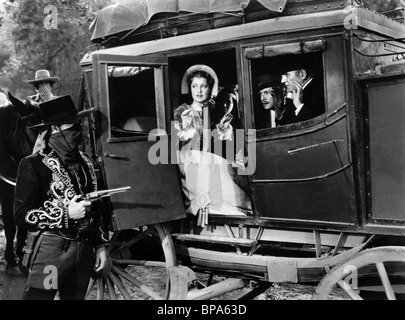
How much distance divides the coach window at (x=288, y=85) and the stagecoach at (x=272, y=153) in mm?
18

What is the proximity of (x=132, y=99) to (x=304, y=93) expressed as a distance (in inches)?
68.5

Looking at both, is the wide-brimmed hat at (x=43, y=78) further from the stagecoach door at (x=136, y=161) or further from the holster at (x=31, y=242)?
the holster at (x=31, y=242)

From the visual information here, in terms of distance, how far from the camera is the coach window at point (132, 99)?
4633 millimetres

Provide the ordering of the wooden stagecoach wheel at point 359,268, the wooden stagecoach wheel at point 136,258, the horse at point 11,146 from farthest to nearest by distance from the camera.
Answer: the horse at point 11,146 < the wooden stagecoach wheel at point 136,258 < the wooden stagecoach wheel at point 359,268

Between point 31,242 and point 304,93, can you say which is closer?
point 31,242

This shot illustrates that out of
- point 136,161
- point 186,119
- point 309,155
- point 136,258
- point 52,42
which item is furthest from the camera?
point 52,42

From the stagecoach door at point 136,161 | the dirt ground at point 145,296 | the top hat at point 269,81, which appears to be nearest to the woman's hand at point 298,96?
the top hat at point 269,81

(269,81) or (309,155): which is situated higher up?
(269,81)

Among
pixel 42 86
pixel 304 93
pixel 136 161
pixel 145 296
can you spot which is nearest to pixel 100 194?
pixel 136 161

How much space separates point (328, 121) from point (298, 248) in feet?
3.52

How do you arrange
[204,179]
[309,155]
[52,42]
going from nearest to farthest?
[309,155], [204,179], [52,42]

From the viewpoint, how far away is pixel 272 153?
380cm

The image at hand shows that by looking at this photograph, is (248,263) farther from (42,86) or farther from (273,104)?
(42,86)

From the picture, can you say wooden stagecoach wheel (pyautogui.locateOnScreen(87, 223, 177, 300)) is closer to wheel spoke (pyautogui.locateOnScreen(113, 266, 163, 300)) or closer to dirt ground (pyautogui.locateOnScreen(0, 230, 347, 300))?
wheel spoke (pyautogui.locateOnScreen(113, 266, 163, 300))
